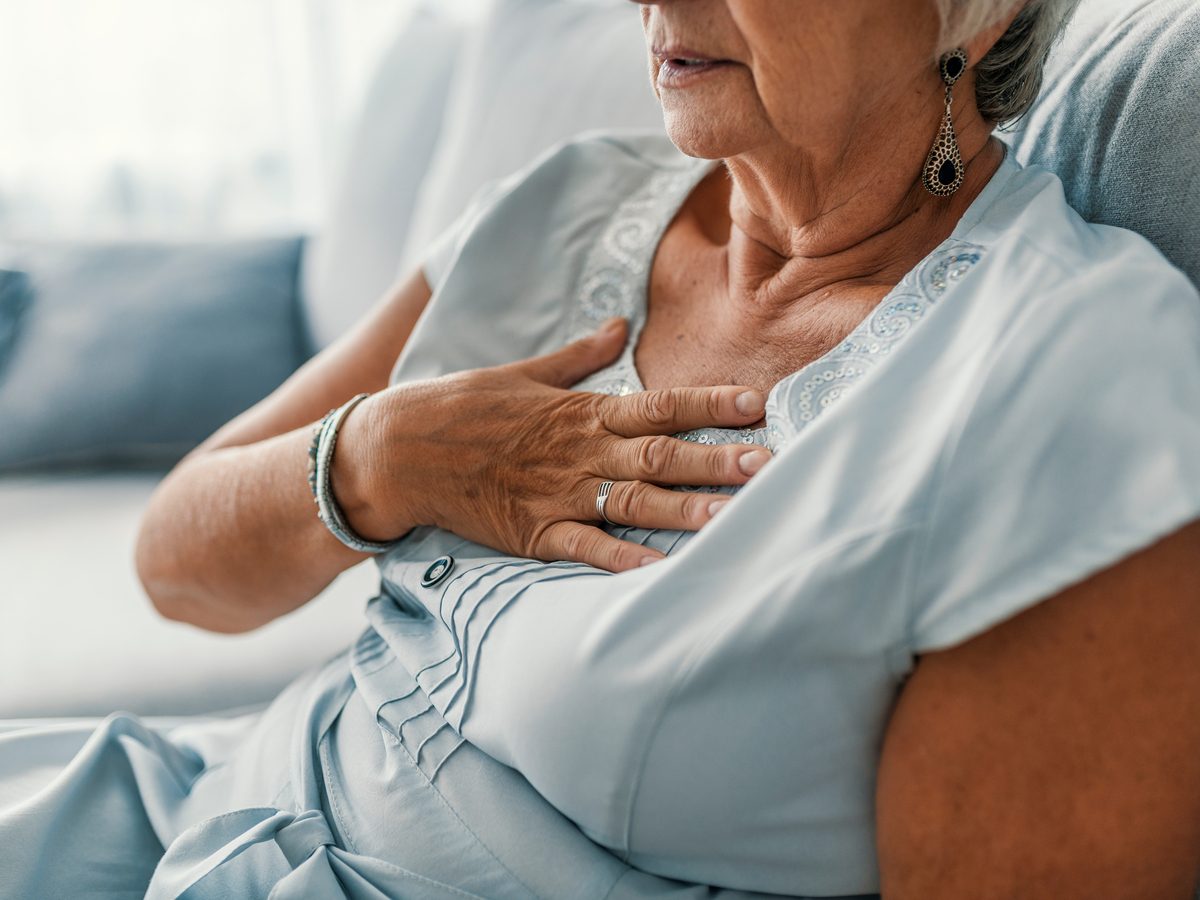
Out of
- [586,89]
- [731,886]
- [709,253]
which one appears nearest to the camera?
[731,886]

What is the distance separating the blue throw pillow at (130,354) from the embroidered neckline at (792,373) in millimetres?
1016

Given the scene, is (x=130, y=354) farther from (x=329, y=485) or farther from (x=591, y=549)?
(x=591, y=549)

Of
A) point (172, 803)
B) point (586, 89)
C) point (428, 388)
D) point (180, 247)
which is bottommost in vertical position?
point (172, 803)

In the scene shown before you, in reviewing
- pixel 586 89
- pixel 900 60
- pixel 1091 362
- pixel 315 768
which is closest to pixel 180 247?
pixel 586 89

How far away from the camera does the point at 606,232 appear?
1.07 metres

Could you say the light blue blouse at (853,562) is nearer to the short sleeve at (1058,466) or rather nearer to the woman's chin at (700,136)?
the short sleeve at (1058,466)

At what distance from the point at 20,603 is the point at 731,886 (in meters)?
1.18

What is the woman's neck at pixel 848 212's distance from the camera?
2.81 feet

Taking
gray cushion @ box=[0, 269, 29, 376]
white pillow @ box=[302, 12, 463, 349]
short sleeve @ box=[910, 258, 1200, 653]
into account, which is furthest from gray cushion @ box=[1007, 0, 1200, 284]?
gray cushion @ box=[0, 269, 29, 376]

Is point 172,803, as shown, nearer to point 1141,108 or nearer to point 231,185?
point 1141,108

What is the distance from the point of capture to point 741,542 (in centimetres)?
66

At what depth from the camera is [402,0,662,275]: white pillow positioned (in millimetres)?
1430

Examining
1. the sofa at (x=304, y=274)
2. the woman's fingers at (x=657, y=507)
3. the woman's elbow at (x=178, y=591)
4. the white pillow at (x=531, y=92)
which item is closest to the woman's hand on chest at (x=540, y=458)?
the woman's fingers at (x=657, y=507)

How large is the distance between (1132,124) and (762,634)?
1.66 feet
